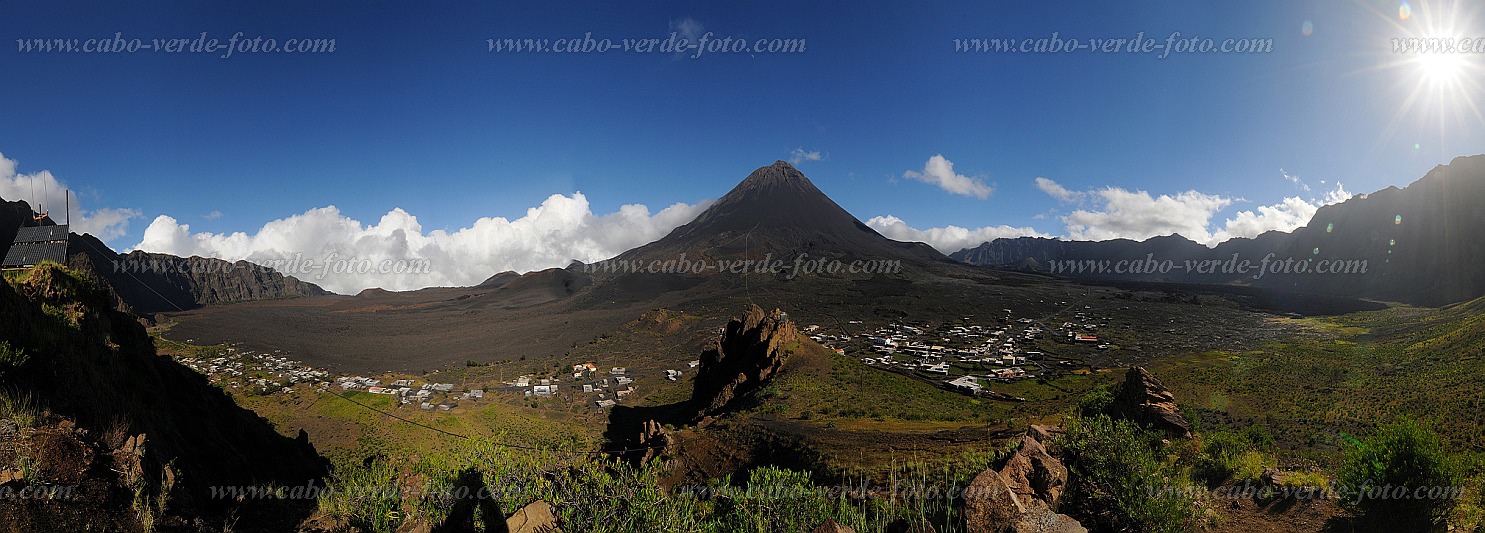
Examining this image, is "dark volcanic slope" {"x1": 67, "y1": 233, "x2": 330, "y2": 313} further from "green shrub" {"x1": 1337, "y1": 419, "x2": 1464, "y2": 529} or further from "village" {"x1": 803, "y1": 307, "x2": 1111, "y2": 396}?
"green shrub" {"x1": 1337, "y1": 419, "x2": 1464, "y2": 529}

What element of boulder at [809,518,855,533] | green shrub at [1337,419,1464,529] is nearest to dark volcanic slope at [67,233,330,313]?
boulder at [809,518,855,533]

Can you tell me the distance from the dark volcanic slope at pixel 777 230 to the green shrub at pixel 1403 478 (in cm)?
11117

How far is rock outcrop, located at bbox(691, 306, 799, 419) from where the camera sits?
25219mm

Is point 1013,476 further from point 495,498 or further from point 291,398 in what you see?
point 291,398

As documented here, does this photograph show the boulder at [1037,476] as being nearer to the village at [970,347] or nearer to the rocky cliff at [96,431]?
the rocky cliff at [96,431]

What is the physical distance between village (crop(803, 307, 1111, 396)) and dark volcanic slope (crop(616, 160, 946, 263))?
52804 mm

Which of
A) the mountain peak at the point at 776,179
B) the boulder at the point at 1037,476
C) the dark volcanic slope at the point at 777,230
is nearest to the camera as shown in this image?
the boulder at the point at 1037,476

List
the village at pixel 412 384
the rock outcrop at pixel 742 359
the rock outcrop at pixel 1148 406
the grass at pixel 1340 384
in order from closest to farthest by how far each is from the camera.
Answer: the rock outcrop at pixel 1148 406 → the grass at pixel 1340 384 → the rock outcrop at pixel 742 359 → the village at pixel 412 384

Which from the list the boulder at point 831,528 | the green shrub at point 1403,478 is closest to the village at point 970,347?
the green shrub at point 1403,478

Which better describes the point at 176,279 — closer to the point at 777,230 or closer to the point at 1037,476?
the point at 777,230

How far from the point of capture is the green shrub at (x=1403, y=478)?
589 centimetres

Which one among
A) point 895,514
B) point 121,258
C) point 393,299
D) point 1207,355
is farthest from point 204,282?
point 1207,355

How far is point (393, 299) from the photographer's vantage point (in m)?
160

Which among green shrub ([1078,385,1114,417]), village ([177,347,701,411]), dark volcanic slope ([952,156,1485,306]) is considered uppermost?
dark volcanic slope ([952,156,1485,306])
